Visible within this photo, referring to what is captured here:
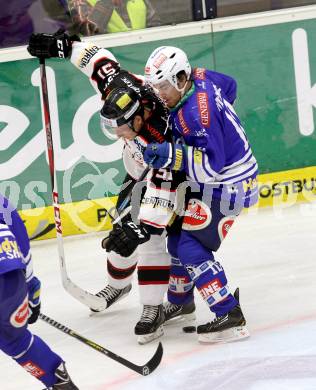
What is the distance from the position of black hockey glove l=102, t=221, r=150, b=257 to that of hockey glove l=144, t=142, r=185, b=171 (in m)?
0.28

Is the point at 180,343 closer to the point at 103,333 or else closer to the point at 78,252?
the point at 103,333

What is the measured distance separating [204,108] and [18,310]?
126cm

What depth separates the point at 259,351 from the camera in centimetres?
403

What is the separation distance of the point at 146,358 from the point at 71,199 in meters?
2.19

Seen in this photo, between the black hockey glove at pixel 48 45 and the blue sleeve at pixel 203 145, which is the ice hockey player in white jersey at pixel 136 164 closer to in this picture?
the black hockey glove at pixel 48 45

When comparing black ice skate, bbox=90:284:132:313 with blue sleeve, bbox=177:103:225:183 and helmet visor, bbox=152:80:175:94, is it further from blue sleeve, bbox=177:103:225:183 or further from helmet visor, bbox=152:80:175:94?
helmet visor, bbox=152:80:175:94

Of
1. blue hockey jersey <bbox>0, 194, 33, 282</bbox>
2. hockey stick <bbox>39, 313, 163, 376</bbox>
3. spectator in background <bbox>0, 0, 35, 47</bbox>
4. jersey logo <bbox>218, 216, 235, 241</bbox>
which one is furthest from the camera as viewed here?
spectator in background <bbox>0, 0, 35, 47</bbox>

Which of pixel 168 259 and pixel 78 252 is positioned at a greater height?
pixel 168 259

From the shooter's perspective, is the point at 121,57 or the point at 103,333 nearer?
the point at 103,333

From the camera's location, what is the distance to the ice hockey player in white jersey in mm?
4102

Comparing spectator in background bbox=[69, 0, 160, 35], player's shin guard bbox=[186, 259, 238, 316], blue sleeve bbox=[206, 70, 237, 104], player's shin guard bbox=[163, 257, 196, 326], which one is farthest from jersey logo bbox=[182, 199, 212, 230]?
spectator in background bbox=[69, 0, 160, 35]

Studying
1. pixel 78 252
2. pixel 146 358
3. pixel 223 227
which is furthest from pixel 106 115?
pixel 78 252

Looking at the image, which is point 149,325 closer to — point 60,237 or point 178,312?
point 178,312

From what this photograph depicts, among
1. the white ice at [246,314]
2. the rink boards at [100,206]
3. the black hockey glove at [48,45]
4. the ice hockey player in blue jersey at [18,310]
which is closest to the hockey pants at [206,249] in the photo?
the white ice at [246,314]
